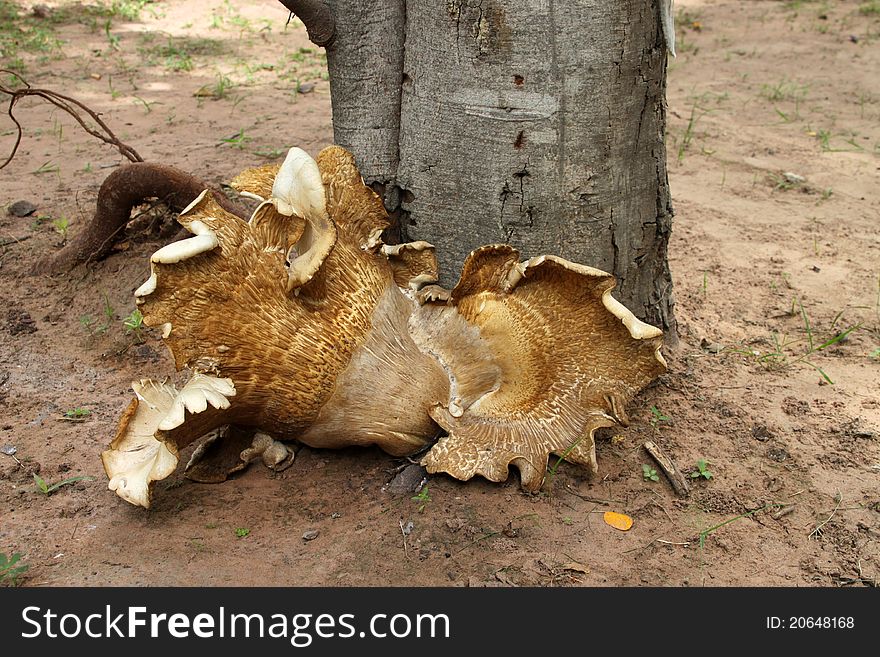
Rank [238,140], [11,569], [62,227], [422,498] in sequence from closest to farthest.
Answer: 1. [11,569]
2. [422,498]
3. [62,227]
4. [238,140]

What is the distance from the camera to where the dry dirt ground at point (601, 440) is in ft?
8.22

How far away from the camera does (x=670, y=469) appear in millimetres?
2879

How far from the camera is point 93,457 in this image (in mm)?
2990

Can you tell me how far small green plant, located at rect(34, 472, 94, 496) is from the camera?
280cm

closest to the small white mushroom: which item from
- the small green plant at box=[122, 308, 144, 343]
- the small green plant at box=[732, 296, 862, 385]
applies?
the small green plant at box=[122, 308, 144, 343]

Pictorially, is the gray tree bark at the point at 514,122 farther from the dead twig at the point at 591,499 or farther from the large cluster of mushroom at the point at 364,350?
the dead twig at the point at 591,499

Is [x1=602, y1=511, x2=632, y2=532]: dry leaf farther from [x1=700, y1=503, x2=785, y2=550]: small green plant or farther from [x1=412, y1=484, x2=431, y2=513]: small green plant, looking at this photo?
[x1=412, y1=484, x2=431, y2=513]: small green plant

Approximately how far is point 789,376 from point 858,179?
2.80m

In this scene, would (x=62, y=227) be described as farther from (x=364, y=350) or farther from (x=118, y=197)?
(x=364, y=350)

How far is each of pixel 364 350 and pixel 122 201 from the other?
190 cm

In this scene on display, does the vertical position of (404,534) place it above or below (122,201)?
below

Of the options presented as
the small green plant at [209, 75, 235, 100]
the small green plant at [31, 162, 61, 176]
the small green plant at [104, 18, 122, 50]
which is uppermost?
the small green plant at [104, 18, 122, 50]

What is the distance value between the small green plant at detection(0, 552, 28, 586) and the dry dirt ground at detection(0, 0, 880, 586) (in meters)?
0.02

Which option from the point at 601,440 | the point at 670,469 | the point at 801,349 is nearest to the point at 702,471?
the point at 670,469
